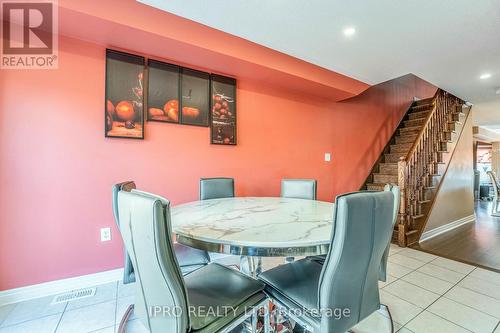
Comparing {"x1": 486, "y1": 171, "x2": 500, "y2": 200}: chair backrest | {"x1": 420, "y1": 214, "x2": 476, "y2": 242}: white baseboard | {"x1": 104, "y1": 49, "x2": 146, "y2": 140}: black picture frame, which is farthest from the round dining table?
{"x1": 486, "y1": 171, "x2": 500, "y2": 200}: chair backrest

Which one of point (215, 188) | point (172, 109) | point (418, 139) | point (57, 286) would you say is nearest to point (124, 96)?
point (172, 109)

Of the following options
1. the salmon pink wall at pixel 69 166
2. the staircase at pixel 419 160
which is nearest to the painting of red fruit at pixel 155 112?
the salmon pink wall at pixel 69 166

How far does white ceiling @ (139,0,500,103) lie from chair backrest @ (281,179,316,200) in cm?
142

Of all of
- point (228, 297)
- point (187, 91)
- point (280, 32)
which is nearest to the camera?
point (228, 297)

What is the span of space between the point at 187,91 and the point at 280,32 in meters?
1.13

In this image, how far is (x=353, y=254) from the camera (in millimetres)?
872

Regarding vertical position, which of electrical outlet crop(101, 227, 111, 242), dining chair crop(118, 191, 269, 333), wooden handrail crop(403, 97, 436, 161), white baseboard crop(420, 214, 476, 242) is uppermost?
wooden handrail crop(403, 97, 436, 161)

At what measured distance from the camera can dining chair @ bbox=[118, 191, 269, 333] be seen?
0.77 metres

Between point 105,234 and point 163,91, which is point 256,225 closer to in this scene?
point 105,234

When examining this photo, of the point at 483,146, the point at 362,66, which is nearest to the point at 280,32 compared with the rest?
the point at 362,66

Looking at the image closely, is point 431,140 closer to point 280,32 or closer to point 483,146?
point 280,32

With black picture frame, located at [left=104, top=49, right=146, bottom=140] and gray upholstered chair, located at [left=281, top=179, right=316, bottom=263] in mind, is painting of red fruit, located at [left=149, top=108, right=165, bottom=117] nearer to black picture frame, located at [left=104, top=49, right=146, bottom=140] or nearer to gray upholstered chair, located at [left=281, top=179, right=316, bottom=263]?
black picture frame, located at [left=104, top=49, right=146, bottom=140]

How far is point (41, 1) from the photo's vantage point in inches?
64.8

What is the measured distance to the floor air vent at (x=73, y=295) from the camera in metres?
1.86
